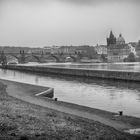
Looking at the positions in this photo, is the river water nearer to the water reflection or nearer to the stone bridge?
the water reflection

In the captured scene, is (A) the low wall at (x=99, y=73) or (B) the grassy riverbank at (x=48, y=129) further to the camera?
(A) the low wall at (x=99, y=73)

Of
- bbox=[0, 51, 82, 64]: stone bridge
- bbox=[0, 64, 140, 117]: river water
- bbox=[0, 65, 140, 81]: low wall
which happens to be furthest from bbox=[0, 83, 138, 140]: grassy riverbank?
bbox=[0, 51, 82, 64]: stone bridge

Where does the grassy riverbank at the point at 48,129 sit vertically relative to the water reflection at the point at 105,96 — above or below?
above

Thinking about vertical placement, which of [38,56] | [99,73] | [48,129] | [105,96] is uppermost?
[48,129]

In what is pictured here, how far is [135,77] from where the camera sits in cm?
5109

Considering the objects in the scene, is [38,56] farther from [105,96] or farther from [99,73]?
[105,96]

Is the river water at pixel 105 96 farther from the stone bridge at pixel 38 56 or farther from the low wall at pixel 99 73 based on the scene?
the stone bridge at pixel 38 56

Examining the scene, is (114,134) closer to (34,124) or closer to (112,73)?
(34,124)

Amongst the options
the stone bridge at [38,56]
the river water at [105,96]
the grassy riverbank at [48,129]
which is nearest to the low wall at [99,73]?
the river water at [105,96]

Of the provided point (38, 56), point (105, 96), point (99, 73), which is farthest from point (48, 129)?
point (38, 56)

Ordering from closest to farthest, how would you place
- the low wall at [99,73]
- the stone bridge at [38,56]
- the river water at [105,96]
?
the river water at [105,96] → the low wall at [99,73] → the stone bridge at [38,56]

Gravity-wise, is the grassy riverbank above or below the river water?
above

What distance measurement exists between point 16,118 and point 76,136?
10.6ft

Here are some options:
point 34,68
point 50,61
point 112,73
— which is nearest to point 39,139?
point 112,73
